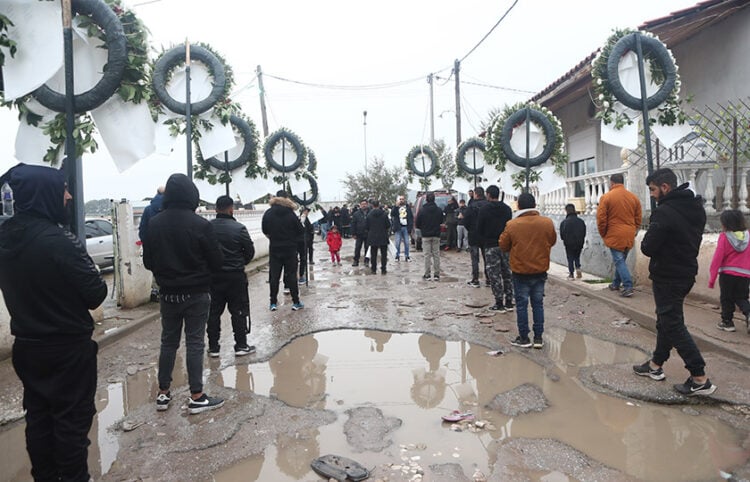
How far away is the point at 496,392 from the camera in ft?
14.7

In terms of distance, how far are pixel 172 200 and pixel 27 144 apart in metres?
1.61

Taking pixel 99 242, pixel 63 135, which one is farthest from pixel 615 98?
pixel 99 242

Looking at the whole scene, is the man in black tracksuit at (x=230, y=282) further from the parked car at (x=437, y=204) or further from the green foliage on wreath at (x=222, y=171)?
the parked car at (x=437, y=204)

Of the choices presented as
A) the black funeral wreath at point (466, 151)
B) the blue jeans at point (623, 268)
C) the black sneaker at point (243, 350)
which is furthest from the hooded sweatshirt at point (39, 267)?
the black funeral wreath at point (466, 151)

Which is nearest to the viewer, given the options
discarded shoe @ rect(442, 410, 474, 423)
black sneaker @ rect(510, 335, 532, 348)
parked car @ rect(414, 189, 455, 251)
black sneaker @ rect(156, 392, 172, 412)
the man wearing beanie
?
discarded shoe @ rect(442, 410, 474, 423)

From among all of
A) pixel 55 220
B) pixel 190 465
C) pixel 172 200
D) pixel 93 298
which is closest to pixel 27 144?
pixel 172 200

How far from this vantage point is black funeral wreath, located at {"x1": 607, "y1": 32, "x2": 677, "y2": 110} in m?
6.76

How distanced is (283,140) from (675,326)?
355 inches

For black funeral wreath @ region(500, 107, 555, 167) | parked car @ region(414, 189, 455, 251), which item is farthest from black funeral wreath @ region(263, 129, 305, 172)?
parked car @ region(414, 189, 455, 251)

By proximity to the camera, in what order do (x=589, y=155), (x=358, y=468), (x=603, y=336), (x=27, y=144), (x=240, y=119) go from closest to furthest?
1. (x=358, y=468)
2. (x=27, y=144)
3. (x=603, y=336)
4. (x=240, y=119)
5. (x=589, y=155)

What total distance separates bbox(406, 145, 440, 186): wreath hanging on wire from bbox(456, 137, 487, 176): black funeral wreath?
2.90m

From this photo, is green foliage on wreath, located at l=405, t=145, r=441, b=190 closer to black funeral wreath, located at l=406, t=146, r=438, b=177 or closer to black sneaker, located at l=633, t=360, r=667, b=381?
black funeral wreath, located at l=406, t=146, r=438, b=177

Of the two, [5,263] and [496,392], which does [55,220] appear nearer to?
[5,263]

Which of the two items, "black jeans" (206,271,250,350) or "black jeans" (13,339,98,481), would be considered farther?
"black jeans" (206,271,250,350)
